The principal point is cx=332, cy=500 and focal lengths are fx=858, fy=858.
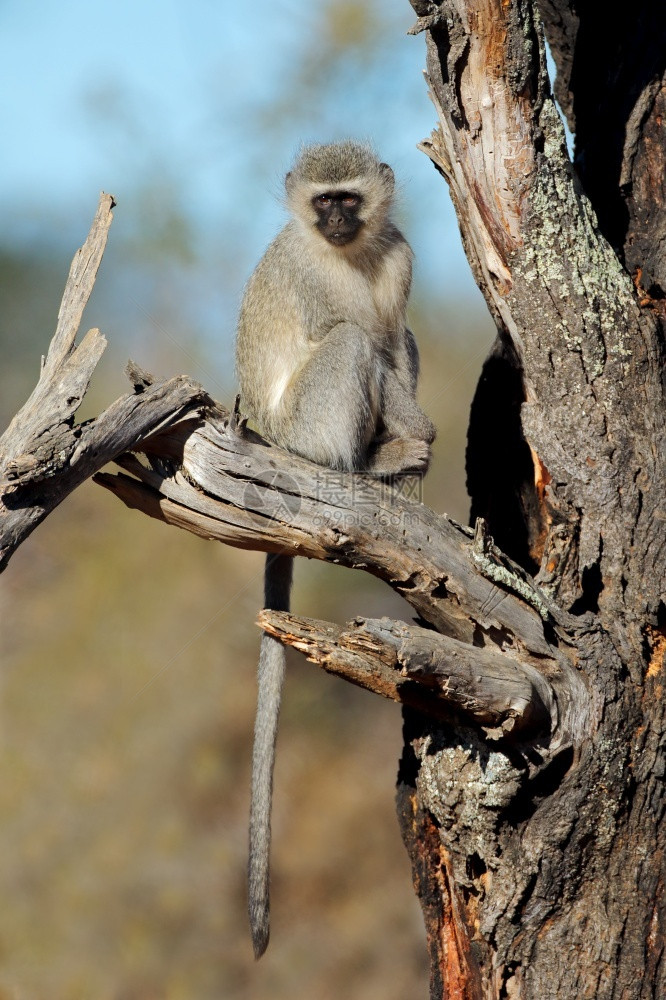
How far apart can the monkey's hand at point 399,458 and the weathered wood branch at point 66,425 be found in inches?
60.8

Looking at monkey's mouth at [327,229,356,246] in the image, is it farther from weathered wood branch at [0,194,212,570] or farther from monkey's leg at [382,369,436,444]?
weathered wood branch at [0,194,212,570]

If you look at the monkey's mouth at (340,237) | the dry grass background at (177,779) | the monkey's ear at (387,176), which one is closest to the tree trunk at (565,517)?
the monkey's mouth at (340,237)

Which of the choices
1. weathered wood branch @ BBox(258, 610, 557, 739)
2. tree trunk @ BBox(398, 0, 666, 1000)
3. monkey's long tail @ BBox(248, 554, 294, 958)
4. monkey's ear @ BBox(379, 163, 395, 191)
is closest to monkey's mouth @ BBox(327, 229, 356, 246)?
monkey's ear @ BBox(379, 163, 395, 191)

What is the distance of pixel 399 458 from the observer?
4066mm

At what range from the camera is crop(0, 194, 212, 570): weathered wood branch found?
2.43 m

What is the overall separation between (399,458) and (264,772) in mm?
1562

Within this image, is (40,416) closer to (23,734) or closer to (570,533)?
(570,533)

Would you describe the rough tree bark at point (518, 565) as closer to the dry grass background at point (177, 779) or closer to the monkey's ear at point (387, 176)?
the monkey's ear at point (387, 176)

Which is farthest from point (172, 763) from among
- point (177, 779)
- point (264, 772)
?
point (264, 772)

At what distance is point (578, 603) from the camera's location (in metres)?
3.11

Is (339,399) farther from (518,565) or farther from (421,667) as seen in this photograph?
(421,667)

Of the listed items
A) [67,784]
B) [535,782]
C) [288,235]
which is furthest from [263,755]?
[67,784]

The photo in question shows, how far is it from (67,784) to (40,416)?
5911 mm

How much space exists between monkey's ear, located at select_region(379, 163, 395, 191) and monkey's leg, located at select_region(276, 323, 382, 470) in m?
1.02
